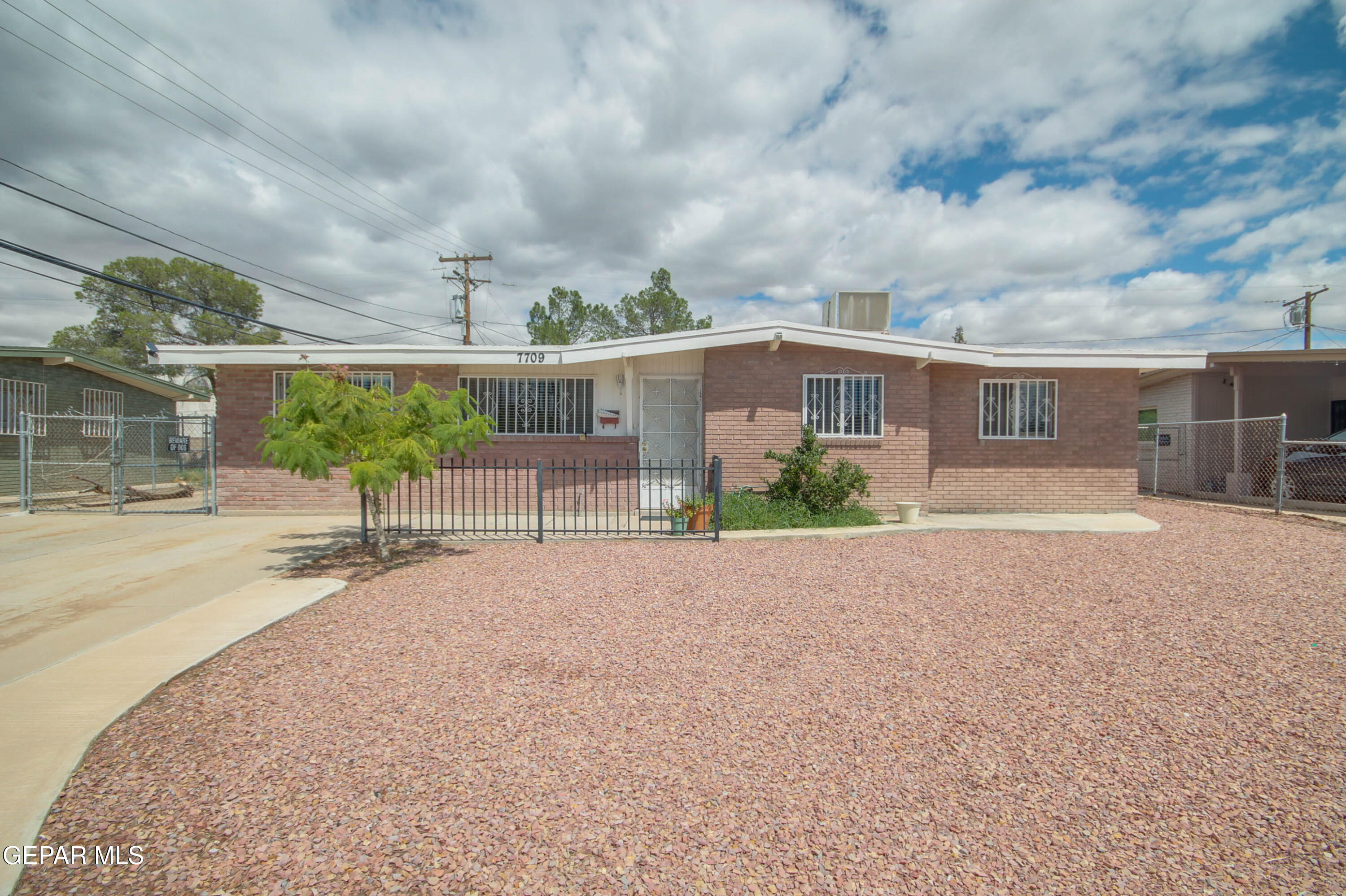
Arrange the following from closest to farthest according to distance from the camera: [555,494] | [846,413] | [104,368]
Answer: [846,413] < [555,494] < [104,368]

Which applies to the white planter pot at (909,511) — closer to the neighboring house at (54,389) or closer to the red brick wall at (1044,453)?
the red brick wall at (1044,453)

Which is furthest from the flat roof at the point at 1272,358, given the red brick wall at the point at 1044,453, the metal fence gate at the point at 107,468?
the metal fence gate at the point at 107,468

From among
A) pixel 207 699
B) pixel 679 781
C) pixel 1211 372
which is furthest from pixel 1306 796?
pixel 1211 372

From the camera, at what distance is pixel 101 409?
17.4m

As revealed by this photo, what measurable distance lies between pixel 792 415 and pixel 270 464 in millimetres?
9691

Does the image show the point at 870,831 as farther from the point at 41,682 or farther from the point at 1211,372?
the point at 1211,372

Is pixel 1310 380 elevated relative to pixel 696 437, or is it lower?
elevated

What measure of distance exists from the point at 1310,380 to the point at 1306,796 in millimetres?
18855

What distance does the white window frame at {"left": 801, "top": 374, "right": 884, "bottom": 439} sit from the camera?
10555mm

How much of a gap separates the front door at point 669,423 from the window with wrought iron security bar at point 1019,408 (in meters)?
5.43

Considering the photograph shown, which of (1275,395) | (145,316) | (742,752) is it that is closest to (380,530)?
(742,752)

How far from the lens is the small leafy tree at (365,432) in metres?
6.45

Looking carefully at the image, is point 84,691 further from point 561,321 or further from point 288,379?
point 561,321

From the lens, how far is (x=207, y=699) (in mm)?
3730
